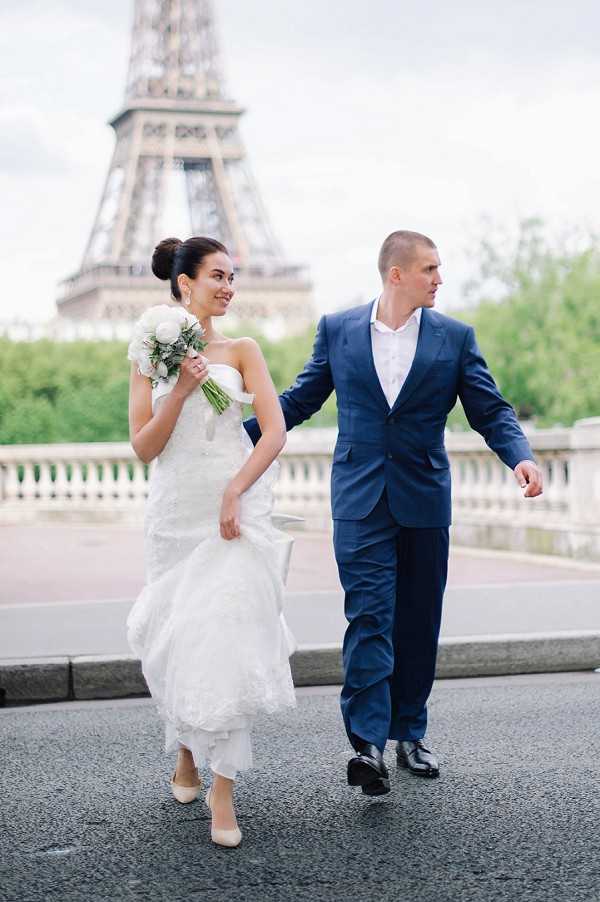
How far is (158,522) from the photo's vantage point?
15.4 ft

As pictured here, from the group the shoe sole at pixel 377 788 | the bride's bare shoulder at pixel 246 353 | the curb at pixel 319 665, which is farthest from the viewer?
the curb at pixel 319 665

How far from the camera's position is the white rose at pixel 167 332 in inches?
177

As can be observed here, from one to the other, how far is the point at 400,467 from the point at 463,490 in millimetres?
9357

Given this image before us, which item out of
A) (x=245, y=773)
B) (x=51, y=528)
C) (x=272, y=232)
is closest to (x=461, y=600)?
(x=245, y=773)

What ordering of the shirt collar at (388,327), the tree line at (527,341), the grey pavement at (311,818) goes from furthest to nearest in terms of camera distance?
the tree line at (527,341), the shirt collar at (388,327), the grey pavement at (311,818)

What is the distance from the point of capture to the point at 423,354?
5109 mm

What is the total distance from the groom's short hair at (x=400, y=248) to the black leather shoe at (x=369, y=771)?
66.9 inches

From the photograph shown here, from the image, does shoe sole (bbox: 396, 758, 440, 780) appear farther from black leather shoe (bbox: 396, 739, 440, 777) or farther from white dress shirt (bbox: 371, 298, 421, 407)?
white dress shirt (bbox: 371, 298, 421, 407)

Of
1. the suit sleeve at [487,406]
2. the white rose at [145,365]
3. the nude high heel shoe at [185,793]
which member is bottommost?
the nude high heel shoe at [185,793]

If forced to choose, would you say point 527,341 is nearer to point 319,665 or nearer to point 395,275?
point 319,665

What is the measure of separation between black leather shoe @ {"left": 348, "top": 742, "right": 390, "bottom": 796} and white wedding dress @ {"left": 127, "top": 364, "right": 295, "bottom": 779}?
370 millimetres

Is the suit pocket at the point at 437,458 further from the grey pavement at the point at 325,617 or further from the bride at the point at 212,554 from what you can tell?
the grey pavement at the point at 325,617

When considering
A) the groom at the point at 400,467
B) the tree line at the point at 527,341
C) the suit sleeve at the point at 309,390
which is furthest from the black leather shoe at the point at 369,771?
the tree line at the point at 527,341

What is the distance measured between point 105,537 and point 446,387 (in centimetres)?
1170
